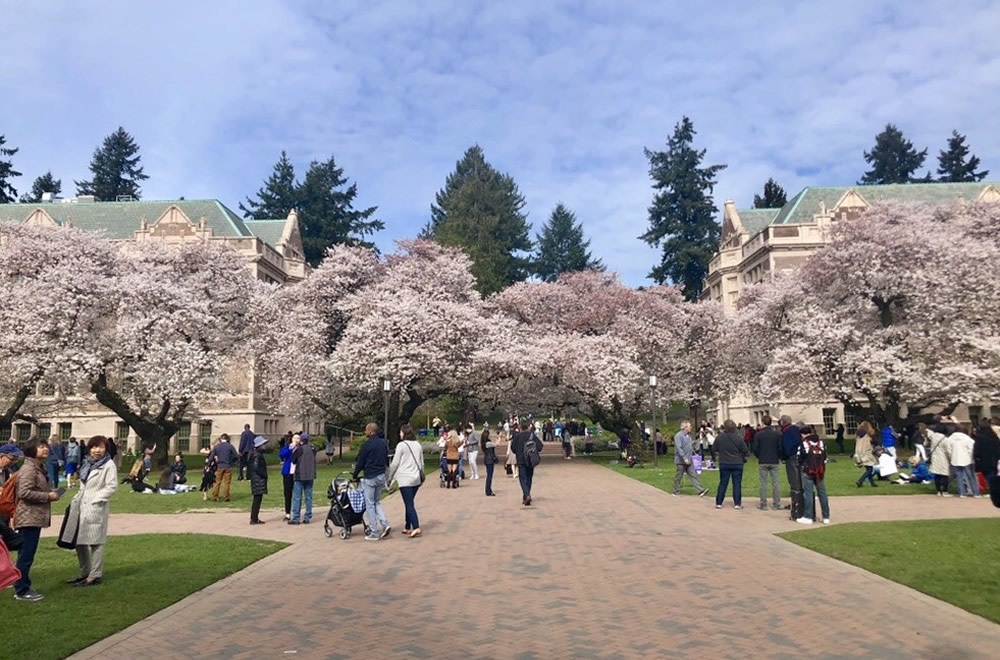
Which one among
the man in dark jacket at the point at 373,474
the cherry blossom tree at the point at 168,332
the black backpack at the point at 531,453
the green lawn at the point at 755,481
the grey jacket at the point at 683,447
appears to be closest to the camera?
the man in dark jacket at the point at 373,474

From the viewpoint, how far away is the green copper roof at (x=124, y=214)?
5497cm

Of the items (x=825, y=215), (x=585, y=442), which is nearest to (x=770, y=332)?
(x=585, y=442)

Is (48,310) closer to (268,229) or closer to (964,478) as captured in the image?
(964,478)

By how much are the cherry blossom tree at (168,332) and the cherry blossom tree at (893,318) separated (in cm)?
2596

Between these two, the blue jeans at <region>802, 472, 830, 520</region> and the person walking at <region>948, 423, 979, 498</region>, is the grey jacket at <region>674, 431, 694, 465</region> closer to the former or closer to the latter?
the blue jeans at <region>802, 472, 830, 520</region>

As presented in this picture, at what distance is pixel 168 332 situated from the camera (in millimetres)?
31906

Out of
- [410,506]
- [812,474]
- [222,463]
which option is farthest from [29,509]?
[812,474]

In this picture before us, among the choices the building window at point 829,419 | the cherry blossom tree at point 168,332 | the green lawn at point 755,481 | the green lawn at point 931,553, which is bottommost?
the green lawn at point 931,553

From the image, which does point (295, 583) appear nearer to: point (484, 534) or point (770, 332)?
point (484, 534)

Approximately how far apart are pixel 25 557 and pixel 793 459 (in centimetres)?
1245

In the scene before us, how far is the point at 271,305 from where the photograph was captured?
122 ft

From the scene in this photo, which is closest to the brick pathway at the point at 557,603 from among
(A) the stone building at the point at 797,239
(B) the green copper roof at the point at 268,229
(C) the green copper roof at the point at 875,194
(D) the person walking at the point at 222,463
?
(D) the person walking at the point at 222,463

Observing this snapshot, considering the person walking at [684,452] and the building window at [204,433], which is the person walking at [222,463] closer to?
the person walking at [684,452]

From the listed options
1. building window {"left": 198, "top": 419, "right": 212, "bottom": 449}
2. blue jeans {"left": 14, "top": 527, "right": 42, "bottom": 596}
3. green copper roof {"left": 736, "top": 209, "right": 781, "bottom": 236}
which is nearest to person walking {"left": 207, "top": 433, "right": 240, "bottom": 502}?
blue jeans {"left": 14, "top": 527, "right": 42, "bottom": 596}
